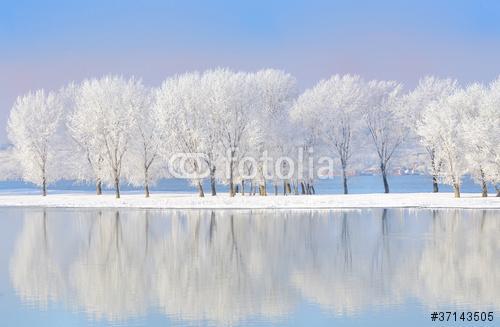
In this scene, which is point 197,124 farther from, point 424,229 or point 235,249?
point 235,249

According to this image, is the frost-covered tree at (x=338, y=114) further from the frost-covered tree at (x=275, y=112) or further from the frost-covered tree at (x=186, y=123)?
the frost-covered tree at (x=186, y=123)

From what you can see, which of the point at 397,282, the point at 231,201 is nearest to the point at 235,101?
the point at 231,201

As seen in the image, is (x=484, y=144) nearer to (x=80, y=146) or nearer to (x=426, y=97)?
(x=426, y=97)

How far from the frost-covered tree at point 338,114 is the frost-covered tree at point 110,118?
19.4 metres

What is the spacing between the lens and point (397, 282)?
2155 centimetres

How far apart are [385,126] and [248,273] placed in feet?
182

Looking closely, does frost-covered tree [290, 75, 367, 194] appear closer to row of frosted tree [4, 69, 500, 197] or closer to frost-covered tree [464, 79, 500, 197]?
row of frosted tree [4, 69, 500, 197]

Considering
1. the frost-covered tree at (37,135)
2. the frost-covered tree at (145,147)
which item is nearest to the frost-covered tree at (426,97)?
the frost-covered tree at (145,147)

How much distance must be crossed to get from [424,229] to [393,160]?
3952 centimetres

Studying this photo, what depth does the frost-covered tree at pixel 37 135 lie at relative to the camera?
79.2 meters

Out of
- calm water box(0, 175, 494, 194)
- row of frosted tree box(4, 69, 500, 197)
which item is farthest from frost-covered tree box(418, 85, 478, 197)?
calm water box(0, 175, 494, 194)

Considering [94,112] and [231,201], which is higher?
[94,112]

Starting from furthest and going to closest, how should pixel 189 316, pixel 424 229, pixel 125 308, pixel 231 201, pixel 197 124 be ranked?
pixel 197 124, pixel 231 201, pixel 424 229, pixel 125 308, pixel 189 316

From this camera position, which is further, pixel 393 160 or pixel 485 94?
pixel 393 160
